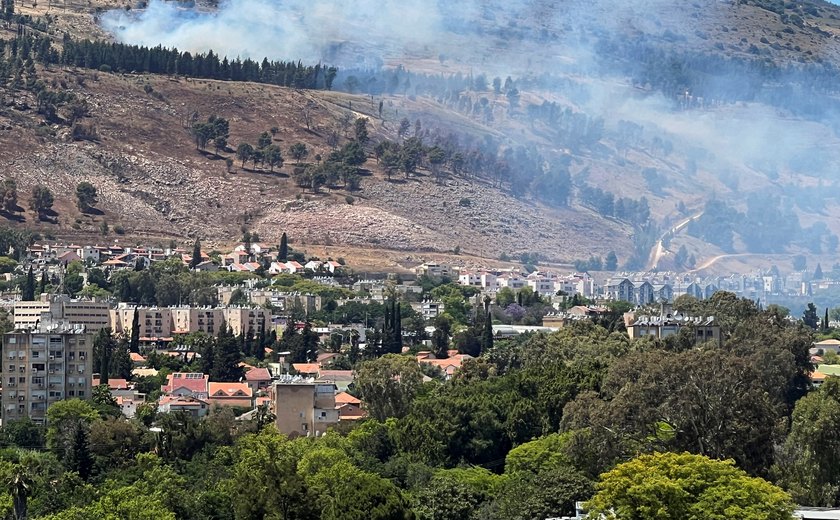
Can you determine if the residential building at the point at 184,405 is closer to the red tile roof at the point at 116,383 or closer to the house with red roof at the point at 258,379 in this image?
the red tile roof at the point at 116,383

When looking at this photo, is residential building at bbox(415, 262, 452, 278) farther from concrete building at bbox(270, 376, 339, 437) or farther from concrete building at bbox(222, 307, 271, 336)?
concrete building at bbox(270, 376, 339, 437)

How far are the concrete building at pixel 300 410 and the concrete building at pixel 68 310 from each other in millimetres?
32175

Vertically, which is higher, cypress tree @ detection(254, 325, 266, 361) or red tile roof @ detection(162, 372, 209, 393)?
red tile roof @ detection(162, 372, 209, 393)

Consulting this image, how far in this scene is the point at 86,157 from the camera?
199250 millimetres

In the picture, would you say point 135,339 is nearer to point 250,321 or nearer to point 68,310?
point 68,310

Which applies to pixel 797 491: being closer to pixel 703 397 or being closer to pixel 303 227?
pixel 703 397

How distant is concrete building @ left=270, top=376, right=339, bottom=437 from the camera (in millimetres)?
97625

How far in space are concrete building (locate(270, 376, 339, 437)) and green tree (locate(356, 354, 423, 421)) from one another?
74.3 inches

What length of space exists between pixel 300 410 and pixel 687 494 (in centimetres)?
4116

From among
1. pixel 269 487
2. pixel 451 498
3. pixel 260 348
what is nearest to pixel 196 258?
pixel 260 348

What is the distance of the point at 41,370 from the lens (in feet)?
330

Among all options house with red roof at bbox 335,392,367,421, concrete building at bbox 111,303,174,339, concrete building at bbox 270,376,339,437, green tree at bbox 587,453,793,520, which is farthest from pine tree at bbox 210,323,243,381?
green tree at bbox 587,453,793,520

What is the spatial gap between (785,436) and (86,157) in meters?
132

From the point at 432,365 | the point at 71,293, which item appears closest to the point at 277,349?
the point at 432,365
